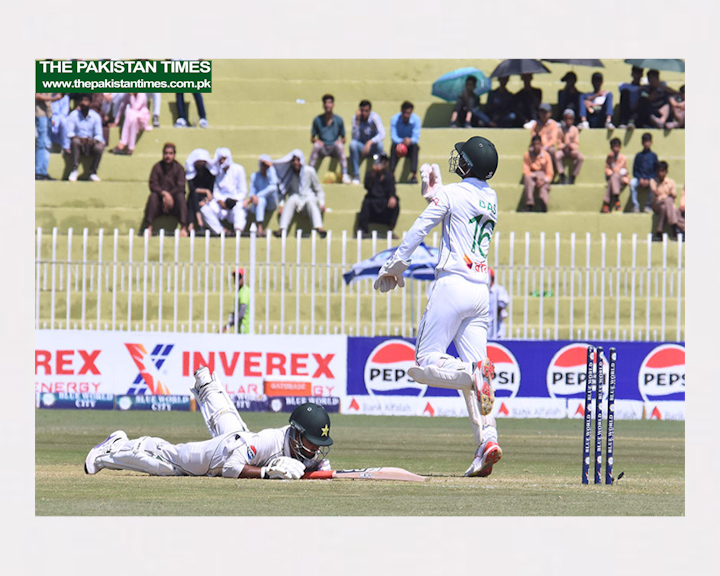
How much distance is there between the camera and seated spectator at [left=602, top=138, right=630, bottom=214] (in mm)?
23531

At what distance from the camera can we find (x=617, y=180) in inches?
926

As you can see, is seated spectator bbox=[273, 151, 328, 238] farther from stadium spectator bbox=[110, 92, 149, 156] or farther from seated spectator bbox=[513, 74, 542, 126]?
seated spectator bbox=[513, 74, 542, 126]

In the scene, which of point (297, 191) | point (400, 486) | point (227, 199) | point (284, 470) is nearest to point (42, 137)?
point (227, 199)

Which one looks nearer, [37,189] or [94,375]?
[94,375]

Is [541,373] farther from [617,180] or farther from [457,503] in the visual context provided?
[457,503]

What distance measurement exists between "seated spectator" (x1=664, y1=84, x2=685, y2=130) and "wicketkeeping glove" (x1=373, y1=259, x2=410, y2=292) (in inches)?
625

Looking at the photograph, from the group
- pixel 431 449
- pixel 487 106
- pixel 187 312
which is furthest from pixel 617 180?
pixel 431 449

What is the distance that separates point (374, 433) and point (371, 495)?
239 inches

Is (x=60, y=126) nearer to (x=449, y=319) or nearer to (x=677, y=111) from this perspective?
(x=677, y=111)

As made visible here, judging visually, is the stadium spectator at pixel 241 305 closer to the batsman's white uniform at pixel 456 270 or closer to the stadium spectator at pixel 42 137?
the stadium spectator at pixel 42 137

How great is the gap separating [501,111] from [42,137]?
8.84 m

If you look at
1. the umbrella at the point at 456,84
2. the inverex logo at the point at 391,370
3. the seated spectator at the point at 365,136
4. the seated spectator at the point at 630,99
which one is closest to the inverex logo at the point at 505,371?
the inverex logo at the point at 391,370

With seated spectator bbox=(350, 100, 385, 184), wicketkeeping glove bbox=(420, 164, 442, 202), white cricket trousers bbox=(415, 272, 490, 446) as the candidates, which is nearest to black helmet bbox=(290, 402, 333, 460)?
white cricket trousers bbox=(415, 272, 490, 446)

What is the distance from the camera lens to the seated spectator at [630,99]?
80.4 feet
